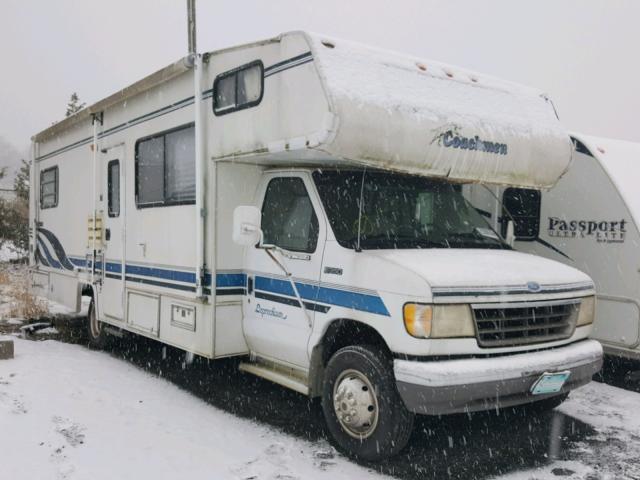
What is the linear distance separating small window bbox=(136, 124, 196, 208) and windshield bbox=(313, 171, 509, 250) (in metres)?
1.62

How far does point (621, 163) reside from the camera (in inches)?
278

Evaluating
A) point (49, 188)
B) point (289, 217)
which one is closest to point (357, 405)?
point (289, 217)

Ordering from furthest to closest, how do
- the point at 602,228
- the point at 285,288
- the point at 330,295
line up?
the point at 602,228 → the point at 285,288 → the point at 330,295

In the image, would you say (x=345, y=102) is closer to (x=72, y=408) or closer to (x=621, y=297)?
(x=72, y=408)

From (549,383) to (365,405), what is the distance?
1.31 m

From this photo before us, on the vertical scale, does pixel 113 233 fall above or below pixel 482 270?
above

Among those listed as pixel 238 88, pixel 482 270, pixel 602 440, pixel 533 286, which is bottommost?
pixel 602 440

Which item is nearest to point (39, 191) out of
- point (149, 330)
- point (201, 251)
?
point (149, 330)

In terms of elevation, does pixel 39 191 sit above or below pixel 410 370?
above

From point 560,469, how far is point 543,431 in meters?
0.82

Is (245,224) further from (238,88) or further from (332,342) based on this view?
(238,88)

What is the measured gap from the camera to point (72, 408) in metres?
5.47

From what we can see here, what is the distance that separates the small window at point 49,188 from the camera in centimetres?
988

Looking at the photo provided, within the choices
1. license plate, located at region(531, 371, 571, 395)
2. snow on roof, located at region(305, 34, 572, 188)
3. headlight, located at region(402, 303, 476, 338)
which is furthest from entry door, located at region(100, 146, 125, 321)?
license plate, located at region(531, 371, 571, 395)
